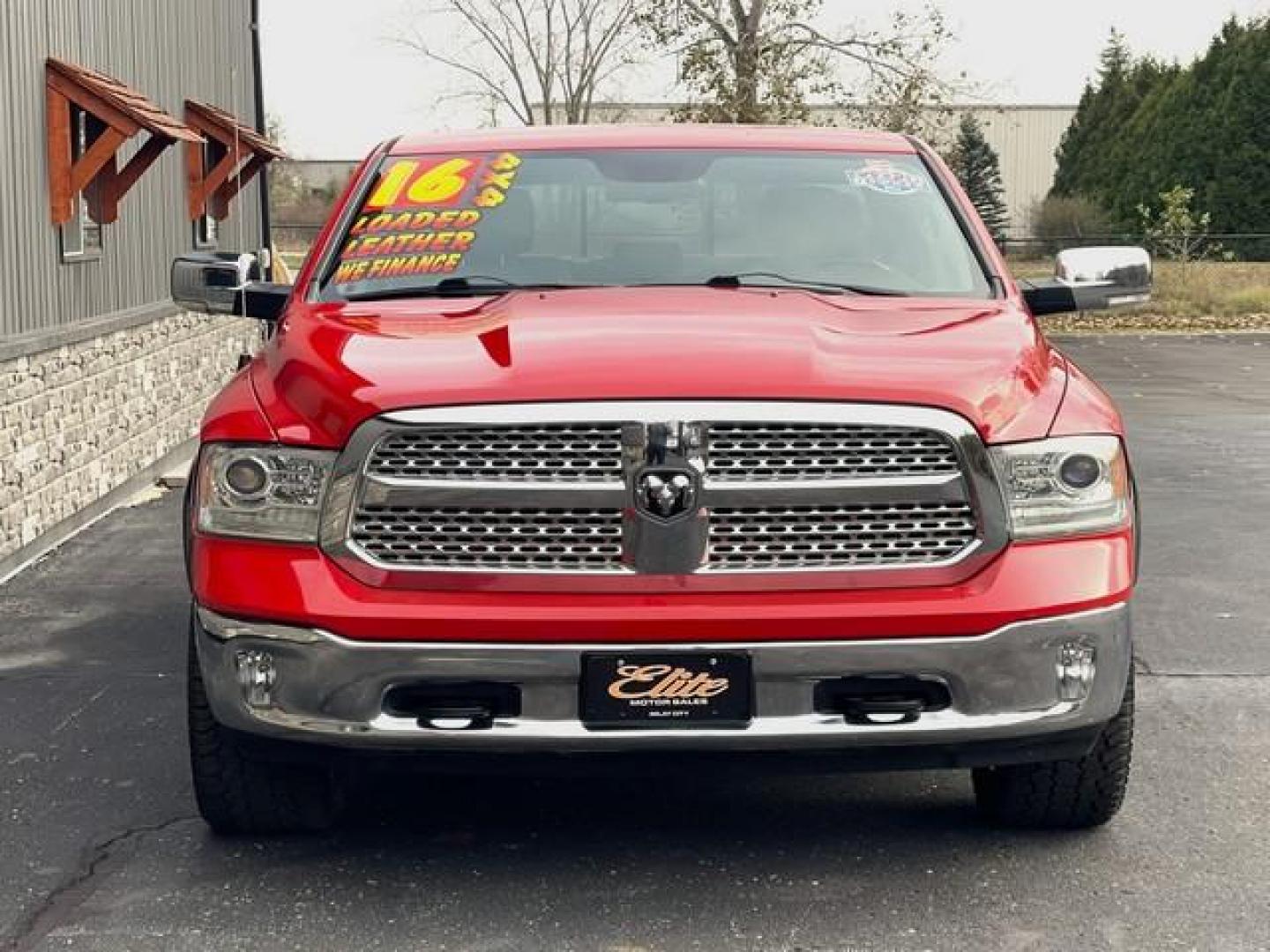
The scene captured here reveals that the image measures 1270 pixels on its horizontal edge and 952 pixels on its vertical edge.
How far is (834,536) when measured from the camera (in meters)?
4.27

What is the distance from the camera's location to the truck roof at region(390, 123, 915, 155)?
597cm

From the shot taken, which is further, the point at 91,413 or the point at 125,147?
the point at 125,147

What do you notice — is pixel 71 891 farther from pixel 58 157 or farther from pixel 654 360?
pixel 58 157

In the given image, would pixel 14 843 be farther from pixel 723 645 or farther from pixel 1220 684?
pixel 1220 684

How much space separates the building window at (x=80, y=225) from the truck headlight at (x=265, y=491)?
758 centimetres

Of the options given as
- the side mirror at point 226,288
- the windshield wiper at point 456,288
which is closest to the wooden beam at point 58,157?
the side mirror at point 226,288

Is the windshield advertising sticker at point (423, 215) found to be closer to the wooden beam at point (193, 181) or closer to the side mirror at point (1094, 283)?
the side mirror at point (1094, 283)

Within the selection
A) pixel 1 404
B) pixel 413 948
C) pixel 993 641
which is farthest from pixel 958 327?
pixel 1 404

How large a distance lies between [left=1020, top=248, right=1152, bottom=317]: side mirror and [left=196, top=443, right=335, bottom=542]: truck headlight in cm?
240

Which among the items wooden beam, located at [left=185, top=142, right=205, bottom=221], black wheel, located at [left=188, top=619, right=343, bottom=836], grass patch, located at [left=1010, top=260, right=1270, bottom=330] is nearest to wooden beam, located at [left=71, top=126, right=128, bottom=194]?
wooden beam, located at [left=185, top=142, right=205, bottom=221]

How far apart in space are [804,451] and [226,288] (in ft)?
7.78

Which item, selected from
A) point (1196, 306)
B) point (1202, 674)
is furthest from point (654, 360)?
point (1196, 306)

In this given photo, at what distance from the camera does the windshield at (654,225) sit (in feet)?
17.7

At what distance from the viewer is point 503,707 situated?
4211 mm
